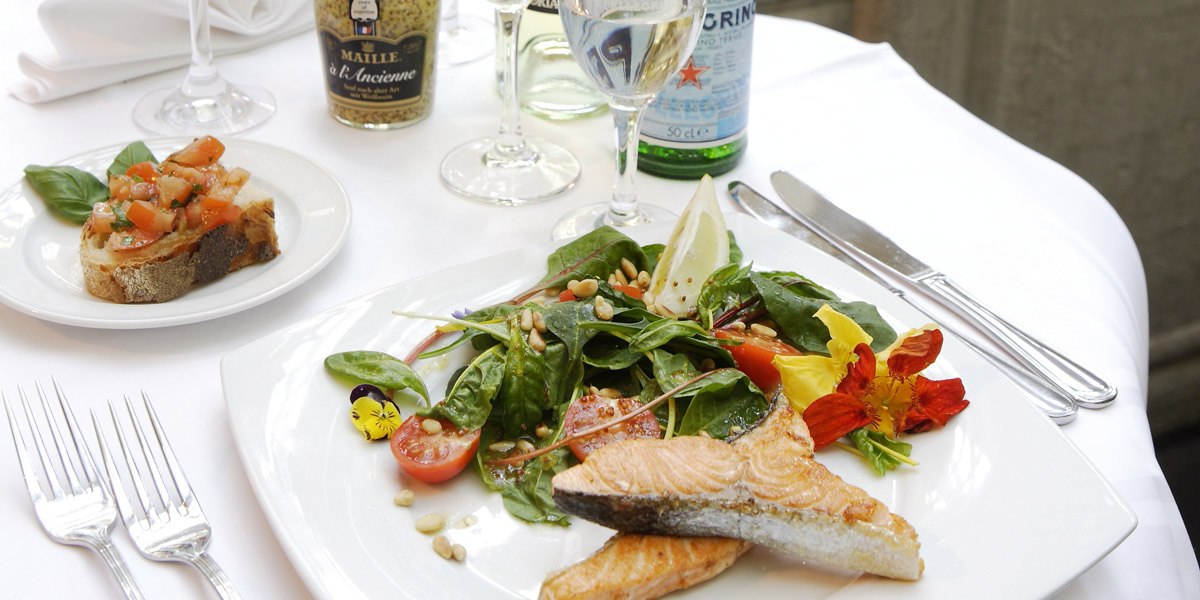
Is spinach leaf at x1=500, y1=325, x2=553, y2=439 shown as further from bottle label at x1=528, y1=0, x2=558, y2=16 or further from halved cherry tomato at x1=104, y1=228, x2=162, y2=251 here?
bottle label at x1=528, y1=0, x2=558, y2=16

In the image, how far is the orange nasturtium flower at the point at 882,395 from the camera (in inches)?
40.0

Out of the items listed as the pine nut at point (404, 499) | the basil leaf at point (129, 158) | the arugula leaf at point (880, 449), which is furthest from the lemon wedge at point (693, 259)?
the basil leaf at point (129, 158)

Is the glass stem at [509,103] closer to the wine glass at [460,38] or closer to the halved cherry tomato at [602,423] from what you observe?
the wine glass at [460,38]

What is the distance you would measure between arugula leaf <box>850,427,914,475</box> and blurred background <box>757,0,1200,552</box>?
2411 mm

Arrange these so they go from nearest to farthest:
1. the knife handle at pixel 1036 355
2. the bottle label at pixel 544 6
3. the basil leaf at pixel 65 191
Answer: the knife handle at pixel 1036 355 < the basil leaf at pixel 65 191 < the bottle label at pixel 544 6

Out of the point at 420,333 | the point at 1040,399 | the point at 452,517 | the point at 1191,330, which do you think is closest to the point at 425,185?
the point at 420,333

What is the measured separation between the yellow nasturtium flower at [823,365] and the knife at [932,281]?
24 cm

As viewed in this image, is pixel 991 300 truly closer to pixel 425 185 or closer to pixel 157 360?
pixel 425 185

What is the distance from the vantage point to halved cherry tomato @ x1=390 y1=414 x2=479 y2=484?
958 millimetres

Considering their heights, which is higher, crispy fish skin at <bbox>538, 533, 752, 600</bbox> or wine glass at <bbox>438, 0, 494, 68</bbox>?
crispy fish skin at <bbox>538, 533, 752, 600</bbox>

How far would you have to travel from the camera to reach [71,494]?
3.19 feet

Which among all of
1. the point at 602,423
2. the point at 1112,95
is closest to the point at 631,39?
the point at 602,423

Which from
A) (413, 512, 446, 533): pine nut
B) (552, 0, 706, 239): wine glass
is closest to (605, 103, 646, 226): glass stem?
(552, 0, 706, 239): wine glass

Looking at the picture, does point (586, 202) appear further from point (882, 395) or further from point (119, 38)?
point (119, 38)
